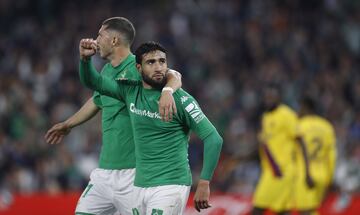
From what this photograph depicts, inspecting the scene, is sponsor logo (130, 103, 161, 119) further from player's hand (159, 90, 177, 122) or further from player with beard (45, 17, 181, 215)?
player with beard (45, 17, 181, 215)

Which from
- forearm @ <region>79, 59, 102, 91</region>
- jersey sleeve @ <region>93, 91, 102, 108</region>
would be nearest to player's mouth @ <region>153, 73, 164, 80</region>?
forearm @ <region>79, 59, 102, 91</region>

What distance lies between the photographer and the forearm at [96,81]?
862 centimetres

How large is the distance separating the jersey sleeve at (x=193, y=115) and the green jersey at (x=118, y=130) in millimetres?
935

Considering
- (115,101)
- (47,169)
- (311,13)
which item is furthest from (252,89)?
(115,101)

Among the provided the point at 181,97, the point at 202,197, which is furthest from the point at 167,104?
the point at 202,197

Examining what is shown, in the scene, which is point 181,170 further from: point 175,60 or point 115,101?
point 175,60

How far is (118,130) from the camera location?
9.33 metres

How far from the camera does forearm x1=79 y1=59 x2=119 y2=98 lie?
8.62 m

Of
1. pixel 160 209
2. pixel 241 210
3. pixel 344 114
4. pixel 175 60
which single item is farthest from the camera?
pixel 175 60

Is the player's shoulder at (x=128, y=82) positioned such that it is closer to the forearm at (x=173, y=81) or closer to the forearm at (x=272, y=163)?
the forearm at (x=173, y=81)

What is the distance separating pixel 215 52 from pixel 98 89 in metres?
11.8

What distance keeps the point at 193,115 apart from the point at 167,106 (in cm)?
28

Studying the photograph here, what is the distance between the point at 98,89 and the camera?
8.80 metres

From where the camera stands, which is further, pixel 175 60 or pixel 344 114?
pixel 175 60
